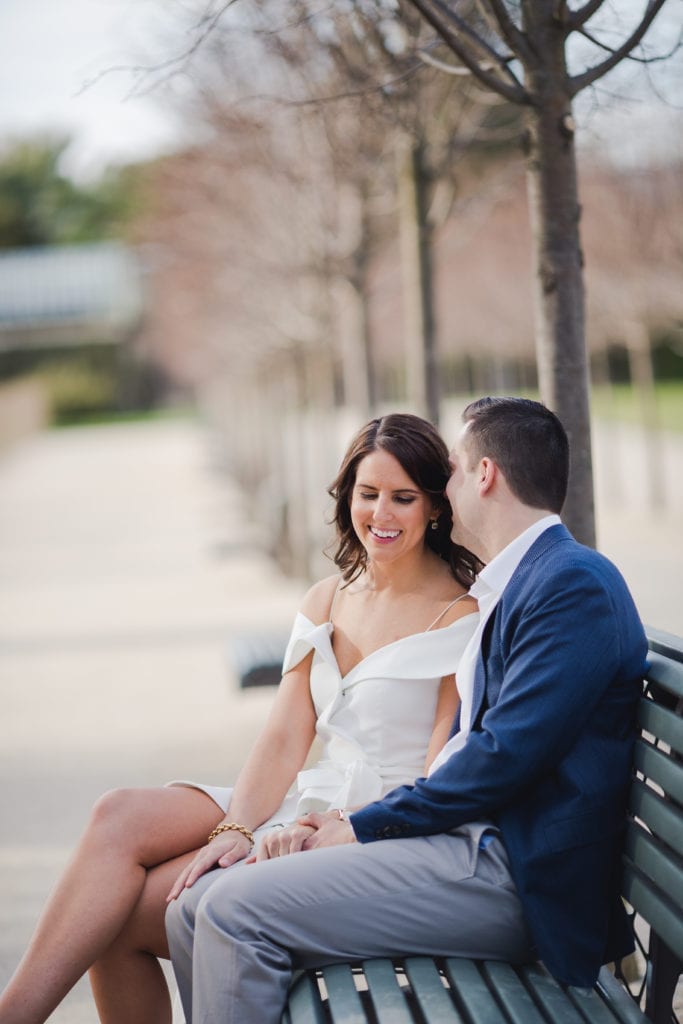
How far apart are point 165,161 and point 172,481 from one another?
653 inches

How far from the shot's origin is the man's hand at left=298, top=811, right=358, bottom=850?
8.63 feet

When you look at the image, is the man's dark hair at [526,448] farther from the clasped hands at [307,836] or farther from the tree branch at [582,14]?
the tree branch at [582,14]

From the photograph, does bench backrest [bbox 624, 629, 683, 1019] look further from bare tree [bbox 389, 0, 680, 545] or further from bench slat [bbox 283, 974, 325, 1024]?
bare tree [bbox 389, 0, 680, 545]

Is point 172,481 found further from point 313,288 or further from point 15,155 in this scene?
point 15,155

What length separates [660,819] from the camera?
229 cm

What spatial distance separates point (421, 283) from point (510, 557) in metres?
4.14

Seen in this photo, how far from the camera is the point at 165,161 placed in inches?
478

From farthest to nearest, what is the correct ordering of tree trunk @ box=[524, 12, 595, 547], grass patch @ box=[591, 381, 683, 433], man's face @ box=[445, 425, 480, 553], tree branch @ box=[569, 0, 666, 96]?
1. grass patch @ box=[591, 381, 683, 433]
2. tree trunk @ box=[524, 12, 595, 547]
3. tree branch @ box=[569, 0, 666, 96]
4. man's face @ box=[445, 425, 480, 553]

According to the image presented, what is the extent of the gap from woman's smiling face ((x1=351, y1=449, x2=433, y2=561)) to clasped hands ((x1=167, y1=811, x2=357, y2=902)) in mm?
684

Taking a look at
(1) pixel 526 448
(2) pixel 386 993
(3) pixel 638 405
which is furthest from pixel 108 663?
(3) pixel 638 405

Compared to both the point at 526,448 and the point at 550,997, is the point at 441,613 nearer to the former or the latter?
the point at 526,448

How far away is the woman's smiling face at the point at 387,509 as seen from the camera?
3123 millimetres

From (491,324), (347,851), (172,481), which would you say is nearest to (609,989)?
(347,851)

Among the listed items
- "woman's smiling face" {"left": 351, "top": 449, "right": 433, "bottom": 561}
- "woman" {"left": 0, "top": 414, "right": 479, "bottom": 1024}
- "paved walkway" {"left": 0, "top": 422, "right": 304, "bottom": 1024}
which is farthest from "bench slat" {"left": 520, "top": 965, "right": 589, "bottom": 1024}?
"paved walkway" {"left": 0, "top": 422, "right": 304, "bottom": 1024}
